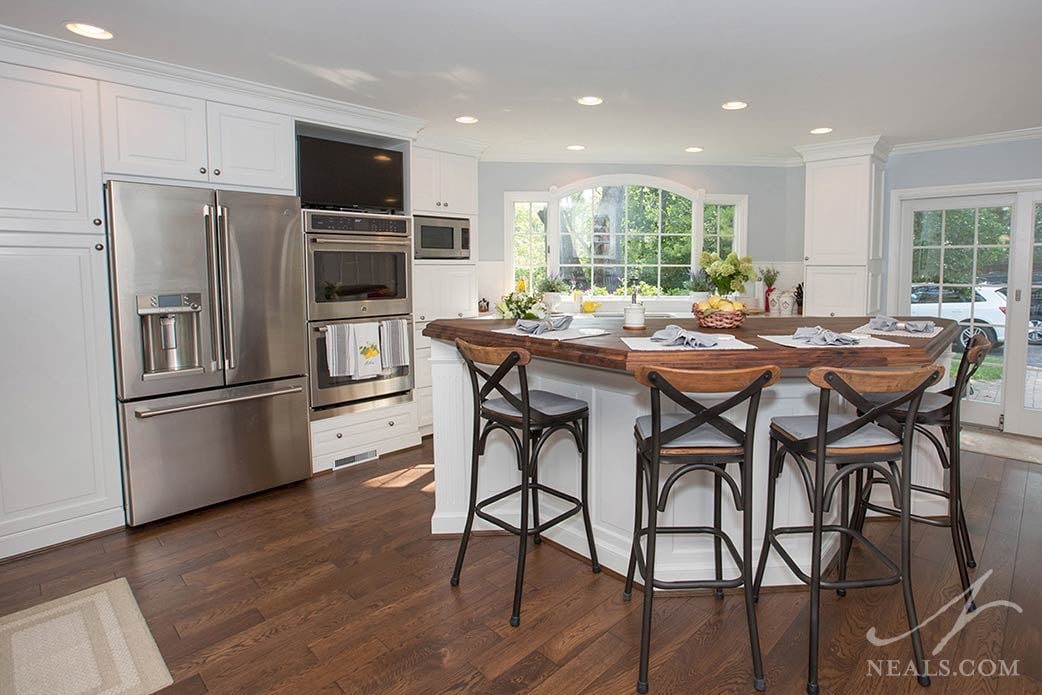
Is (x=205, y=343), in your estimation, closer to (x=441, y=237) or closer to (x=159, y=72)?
(x=159, y=72)

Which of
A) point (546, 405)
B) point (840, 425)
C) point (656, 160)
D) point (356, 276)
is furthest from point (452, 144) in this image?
point (840, 425)

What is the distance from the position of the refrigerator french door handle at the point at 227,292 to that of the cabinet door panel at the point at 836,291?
4546mm

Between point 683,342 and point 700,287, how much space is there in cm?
390

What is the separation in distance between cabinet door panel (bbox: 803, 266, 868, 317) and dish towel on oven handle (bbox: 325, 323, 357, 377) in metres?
3.85

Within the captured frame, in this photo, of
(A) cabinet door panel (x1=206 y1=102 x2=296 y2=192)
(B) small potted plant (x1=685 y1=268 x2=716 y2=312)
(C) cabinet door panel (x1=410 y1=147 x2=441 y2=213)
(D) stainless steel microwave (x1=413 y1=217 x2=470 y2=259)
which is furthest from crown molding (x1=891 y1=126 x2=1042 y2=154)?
(A) cabinet door panel (x1=206 y1=102 x2=296 y2=192)

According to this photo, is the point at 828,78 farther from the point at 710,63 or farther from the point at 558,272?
the point at 558,272

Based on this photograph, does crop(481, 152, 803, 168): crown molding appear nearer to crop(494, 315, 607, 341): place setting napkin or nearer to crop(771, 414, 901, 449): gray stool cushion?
crop(494, 315, 607, 341): place setting napkin

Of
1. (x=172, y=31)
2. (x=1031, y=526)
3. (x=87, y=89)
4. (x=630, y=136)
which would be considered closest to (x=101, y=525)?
(x=87, y=89)

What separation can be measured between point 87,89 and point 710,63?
3.12 metres

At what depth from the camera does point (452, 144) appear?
4992 millimetres

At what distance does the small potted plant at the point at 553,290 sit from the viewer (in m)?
5.83

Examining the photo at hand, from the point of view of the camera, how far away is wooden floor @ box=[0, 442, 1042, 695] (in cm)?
208

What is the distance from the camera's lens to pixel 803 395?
8.21 ft

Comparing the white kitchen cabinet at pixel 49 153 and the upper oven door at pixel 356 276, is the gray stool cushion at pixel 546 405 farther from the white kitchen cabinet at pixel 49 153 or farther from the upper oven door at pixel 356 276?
the white kitchen cabinet at pixel 49 153
